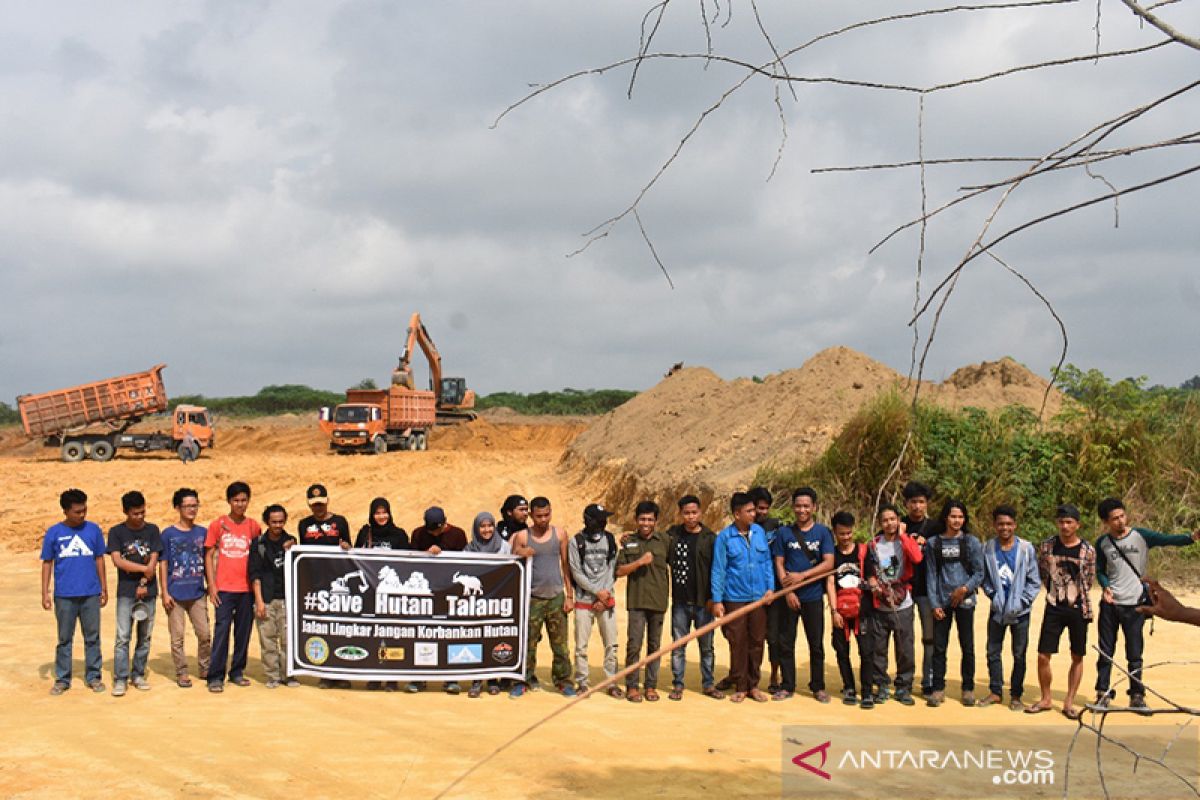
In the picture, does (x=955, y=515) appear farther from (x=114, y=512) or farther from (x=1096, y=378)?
(x=114, y=512)

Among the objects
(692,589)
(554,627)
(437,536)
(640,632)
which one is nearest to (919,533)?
(692,589)

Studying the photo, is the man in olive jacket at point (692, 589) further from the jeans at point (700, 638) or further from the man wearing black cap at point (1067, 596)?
the man wearing black cap at point (1067, 596)

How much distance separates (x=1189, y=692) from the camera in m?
8.83

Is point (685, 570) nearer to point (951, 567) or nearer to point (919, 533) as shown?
point (919, 533)

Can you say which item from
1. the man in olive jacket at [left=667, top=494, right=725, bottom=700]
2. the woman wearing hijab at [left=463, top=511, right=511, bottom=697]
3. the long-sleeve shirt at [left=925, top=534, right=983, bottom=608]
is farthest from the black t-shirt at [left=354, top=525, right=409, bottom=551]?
the long-sleeve shirt at [left=925, top=534, right=983, bottom=608]

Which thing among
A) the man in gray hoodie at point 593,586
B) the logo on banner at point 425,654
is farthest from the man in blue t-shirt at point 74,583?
the man in gray hoodie at point 593,586

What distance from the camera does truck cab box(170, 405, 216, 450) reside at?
34.1 m

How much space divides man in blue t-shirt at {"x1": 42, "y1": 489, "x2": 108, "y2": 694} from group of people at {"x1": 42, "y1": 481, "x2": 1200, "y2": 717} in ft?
0.04

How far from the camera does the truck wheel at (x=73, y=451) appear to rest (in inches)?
1308

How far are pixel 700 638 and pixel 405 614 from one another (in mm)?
2546

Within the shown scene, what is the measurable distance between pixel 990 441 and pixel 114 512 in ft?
58.6

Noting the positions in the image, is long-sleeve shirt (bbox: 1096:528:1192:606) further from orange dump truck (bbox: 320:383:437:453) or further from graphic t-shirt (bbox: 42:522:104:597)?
orange dump truck (bbox: 320:383:437:453)

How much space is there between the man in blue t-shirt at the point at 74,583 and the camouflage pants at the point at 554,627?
3.48m

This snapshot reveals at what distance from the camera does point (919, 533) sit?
8.75 meters
